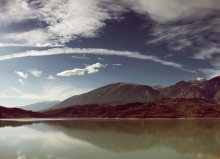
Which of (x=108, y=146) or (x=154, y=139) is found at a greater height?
(x=154, y=139)

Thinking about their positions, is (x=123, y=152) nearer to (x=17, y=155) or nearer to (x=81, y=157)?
(x=81, y=157)

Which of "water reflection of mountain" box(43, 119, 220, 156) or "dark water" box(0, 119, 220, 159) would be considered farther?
"water reflection of mountain" box(43, 119, 220, 156)

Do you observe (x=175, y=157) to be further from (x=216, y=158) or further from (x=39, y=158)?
(x=39, y=158)

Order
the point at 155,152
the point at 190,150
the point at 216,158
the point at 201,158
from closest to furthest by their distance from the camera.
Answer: the point at 216,158
the point at 201,158
the point at 155,152
the point at 190,150

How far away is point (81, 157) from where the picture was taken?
1854 inches

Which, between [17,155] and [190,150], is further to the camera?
[190,150]

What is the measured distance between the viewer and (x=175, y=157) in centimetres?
4850

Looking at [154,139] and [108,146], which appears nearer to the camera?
[108,146]

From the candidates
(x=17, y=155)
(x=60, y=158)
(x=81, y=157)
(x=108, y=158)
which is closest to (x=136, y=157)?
(x=108, y=158)

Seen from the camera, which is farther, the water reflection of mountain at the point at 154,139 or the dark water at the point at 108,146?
the water reflection of mountain at the point at 154,139

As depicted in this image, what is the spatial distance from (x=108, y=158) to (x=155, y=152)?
427 inches

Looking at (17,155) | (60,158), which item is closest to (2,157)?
(17,155)

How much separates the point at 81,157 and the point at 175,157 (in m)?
13.8

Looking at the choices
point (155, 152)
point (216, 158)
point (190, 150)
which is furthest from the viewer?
point (190, 150)
